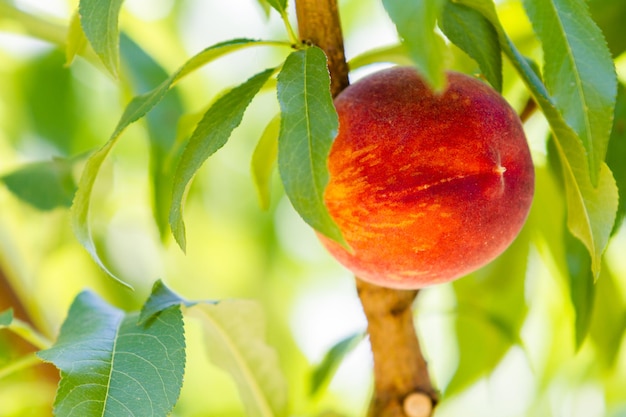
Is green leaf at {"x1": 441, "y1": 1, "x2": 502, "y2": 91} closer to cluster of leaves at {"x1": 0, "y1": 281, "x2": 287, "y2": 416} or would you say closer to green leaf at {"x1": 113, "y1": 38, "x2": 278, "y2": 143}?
green leaf at {"x1": 113, "y1": 38, "x2": 278, "y2": 143}

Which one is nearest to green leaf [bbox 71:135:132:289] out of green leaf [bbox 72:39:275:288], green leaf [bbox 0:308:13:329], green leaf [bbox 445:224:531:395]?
green leaf [bbox 72:39:275:288]

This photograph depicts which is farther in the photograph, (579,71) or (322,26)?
(322,26)

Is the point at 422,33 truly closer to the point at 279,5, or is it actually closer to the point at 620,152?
the point at 279,5

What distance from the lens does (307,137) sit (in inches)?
20.5

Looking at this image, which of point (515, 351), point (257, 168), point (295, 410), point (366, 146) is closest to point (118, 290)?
point (295, 410)

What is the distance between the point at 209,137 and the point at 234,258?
40.7 inches

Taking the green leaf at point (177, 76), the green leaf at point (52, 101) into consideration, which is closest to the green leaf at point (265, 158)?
the green leaf at point (177, 76)

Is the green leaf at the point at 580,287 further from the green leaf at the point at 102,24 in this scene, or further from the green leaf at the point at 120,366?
the green leaf at the point at 102,24

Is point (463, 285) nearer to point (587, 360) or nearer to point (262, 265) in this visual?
point (587, 360)

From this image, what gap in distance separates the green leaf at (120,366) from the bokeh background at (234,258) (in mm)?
151

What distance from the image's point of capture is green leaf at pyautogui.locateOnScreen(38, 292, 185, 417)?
59 cm

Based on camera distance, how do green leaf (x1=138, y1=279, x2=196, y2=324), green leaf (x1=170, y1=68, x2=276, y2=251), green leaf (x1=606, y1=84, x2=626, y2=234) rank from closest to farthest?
green leaf (x1=170, y1=68, x2=276, y2=251) → green leaf (x1=138, y1=279, x2=196, y2=324) → green leaf (x1=606, y1=84, x2=626, y2=234)

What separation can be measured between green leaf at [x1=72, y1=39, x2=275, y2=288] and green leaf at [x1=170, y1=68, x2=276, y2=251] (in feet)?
0.15

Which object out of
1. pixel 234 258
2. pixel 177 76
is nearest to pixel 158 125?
pixel 177 76
